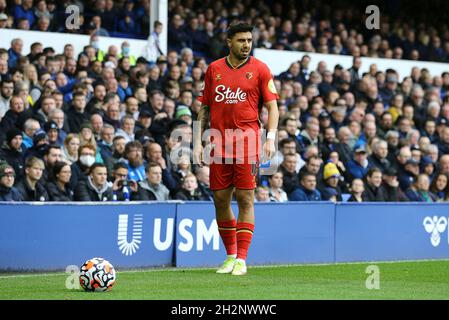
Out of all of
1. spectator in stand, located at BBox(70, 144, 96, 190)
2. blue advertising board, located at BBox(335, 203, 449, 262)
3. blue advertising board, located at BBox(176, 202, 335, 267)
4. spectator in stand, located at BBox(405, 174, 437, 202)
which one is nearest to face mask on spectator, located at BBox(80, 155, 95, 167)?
spectator in stand, located at BBox(70, 144, 96, 190)

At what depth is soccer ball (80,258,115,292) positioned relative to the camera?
351 inches

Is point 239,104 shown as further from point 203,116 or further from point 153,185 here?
point 153,185

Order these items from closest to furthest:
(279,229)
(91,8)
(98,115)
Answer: (279,229), (98,115), (91,8)

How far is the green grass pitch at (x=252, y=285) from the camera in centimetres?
873

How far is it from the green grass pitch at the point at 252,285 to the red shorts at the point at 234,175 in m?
0.91

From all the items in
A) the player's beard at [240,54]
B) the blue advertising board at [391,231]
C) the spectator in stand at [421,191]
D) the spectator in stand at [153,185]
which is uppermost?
the player's beard at [240,54]

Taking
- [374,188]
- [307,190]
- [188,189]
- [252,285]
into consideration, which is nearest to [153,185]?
[188,189]

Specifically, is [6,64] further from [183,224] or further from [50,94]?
[183,224]

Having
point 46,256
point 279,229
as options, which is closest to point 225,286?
point 46,256

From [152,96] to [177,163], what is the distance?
193 cm

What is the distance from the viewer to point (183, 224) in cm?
1348

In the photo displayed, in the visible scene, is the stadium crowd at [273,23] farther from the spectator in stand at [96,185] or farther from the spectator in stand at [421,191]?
the spectator in stand at [421,191]

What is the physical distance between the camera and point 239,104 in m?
10.5

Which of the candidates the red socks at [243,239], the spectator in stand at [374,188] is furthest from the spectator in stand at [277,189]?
the red socks at [243,239]
